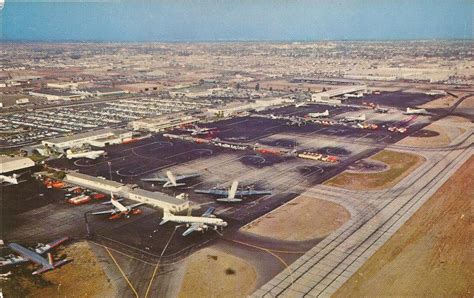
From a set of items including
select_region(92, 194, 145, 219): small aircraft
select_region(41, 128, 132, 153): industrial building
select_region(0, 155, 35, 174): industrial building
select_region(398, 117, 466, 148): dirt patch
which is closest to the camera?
select_region(92, 194, 145, 219): small aircraft

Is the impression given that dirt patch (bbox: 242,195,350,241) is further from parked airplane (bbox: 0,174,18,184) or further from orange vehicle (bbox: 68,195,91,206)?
parked airplane (bbox: 0,174,18,184)

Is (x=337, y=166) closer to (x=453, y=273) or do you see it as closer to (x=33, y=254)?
(x=453, y=273)

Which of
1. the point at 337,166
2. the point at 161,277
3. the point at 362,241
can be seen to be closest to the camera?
the point at 161,277

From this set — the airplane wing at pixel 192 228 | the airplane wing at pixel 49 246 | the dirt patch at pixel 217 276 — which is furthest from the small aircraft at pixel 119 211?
the dirt patch at pixel 217 276

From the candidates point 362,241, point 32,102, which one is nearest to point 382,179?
point 362,241

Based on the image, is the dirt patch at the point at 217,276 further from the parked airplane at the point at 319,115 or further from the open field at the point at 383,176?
the parked airplane at the point at 319,115

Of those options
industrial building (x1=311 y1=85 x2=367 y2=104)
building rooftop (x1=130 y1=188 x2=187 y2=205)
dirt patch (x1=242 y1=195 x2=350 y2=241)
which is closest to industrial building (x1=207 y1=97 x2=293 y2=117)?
industrial building (x1=311 y1=85 x2=367 y2=104)

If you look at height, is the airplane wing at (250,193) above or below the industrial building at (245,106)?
above
